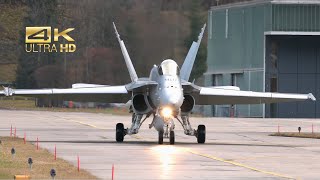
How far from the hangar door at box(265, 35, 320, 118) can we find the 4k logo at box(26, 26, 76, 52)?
16976 millimetres

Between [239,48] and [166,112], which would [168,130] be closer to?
[166,112]

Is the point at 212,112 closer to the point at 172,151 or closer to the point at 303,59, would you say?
the point at 303,59

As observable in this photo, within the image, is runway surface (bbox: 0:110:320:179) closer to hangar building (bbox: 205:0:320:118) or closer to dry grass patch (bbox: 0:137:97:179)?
dry grass patch (bbox: 0:137:97:179)

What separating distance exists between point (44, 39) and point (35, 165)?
6533 cm

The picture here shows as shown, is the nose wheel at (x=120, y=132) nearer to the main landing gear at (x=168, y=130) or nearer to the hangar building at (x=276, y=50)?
the main landing gear at (x=168, y=130)

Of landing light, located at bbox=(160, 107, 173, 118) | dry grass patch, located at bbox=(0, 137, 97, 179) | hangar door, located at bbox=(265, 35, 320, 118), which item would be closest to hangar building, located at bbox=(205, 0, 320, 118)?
hangar door, located at bbox=(265, 35, 320, 118)

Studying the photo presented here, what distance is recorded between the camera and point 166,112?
35438mm

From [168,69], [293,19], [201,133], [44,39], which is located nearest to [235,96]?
[201,133]

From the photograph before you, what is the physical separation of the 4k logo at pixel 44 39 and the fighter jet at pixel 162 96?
45.3m

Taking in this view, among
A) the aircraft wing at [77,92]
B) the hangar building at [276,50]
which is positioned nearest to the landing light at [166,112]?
the aircraft wing at [77,92]

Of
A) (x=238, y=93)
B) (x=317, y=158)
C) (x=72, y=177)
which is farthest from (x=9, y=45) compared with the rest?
(x=72, y=177)

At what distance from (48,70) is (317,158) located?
47.2 metres

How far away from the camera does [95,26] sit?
7119cm

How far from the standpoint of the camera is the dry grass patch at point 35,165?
24.3m
